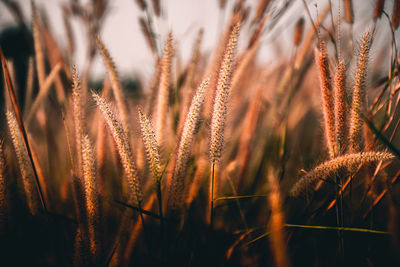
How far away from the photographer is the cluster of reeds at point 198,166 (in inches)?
18.6

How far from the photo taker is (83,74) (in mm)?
1047

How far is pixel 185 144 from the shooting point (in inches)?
18.2

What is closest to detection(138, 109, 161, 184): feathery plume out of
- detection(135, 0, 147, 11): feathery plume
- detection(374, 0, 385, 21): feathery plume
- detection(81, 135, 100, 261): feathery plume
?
detection(81, 135, 100, 261): feathery plume

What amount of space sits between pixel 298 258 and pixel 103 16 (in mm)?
1272

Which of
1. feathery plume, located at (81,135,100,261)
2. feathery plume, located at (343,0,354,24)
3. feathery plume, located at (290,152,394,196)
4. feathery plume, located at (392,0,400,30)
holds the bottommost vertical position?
feathery plume, located at (290,152,394,196)

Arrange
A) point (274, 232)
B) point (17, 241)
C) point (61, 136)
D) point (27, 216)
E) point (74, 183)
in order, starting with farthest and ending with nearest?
point (61, 136)
point (27, 216)
point (17, 241)
point (74, 183)
point (274, 232)

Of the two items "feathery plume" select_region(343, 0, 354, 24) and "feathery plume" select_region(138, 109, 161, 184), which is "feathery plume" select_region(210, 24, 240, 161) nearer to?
"feathery plume" select_region(138, 109, 161, 184)

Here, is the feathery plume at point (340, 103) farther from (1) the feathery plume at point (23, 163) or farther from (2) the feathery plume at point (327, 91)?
(1) the feathery plume at point (23, 163)

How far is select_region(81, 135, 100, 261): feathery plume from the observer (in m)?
0.45

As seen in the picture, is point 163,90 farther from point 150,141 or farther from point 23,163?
point 23,163

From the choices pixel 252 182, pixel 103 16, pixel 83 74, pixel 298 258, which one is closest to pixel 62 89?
pixel 83 74

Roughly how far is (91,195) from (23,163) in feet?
0.73

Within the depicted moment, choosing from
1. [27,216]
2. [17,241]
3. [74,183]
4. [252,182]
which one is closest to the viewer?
[74,183]

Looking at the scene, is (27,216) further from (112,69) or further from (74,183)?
(112,69)
